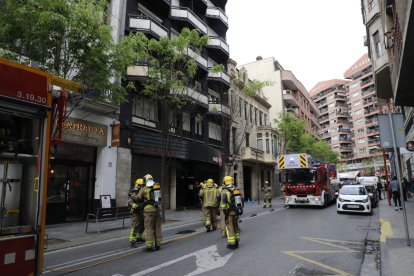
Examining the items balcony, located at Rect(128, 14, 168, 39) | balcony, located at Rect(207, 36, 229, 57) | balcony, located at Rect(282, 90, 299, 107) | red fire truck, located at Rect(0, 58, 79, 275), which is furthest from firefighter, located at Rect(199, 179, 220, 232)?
balcony, located at Rect(282, 90, 299, 107)

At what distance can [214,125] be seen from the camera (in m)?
29.7

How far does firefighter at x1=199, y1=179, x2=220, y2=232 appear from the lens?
1229cm

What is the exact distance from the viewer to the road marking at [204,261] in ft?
21.5

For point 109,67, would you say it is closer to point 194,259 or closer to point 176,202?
point 194,259

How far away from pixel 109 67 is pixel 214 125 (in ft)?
60.0

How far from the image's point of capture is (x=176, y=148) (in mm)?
22266

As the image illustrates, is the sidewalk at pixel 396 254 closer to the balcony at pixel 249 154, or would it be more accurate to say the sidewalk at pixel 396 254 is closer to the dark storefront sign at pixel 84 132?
the dark storefront sign at pixel 84 132

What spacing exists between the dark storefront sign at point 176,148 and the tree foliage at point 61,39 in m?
6.91

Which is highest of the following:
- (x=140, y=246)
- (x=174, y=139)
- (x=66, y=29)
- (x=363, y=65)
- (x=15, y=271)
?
(x=363, y=65)

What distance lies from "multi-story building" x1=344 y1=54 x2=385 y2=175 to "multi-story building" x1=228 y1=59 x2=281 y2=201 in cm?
5601

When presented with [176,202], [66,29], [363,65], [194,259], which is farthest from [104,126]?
[363,65]

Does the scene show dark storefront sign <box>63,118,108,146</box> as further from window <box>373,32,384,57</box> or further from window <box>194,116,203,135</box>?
window <box>373,32,384,57</box>

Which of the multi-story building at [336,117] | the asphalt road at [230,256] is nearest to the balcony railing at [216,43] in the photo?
the asphalt road at [230,256]

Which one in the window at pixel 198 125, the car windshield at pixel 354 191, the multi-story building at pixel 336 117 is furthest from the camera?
the multi-story building at pixel 336 117
